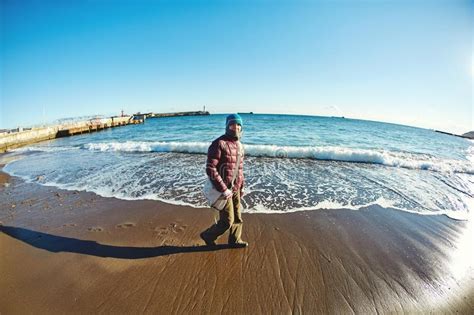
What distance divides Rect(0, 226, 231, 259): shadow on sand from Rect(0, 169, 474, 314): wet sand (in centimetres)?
2

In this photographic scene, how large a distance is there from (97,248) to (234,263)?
2.41 meters

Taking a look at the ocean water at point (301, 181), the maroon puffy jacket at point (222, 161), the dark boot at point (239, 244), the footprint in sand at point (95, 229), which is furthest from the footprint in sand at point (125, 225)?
the maroon puffy jacket at point (222, 161)

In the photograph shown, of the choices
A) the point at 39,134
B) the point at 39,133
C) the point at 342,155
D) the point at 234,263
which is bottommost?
the point at 234,263

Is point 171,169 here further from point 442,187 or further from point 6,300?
point 442,187

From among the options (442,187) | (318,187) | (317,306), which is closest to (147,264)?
(317,306)

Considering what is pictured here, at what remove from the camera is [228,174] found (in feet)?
10.5

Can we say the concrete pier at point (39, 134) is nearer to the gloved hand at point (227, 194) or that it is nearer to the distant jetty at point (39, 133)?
the distant jetty at point (39, 133)

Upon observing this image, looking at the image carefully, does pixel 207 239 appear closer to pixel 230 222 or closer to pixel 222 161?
pixel 230 222

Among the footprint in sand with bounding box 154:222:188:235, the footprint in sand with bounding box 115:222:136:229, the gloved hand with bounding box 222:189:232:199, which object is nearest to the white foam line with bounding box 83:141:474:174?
the footprint in sand with bounding box 154:222:188:235

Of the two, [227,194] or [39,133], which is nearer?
[227,194]

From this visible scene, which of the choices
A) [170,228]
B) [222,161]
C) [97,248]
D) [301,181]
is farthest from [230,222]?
[301,181]

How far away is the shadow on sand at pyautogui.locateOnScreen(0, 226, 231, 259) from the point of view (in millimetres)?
3447

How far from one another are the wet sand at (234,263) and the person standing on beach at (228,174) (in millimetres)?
354

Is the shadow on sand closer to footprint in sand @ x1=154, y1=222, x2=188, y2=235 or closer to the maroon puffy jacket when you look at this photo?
footprint in sand @ x1=154, y1=222, x2=188, y2=235
